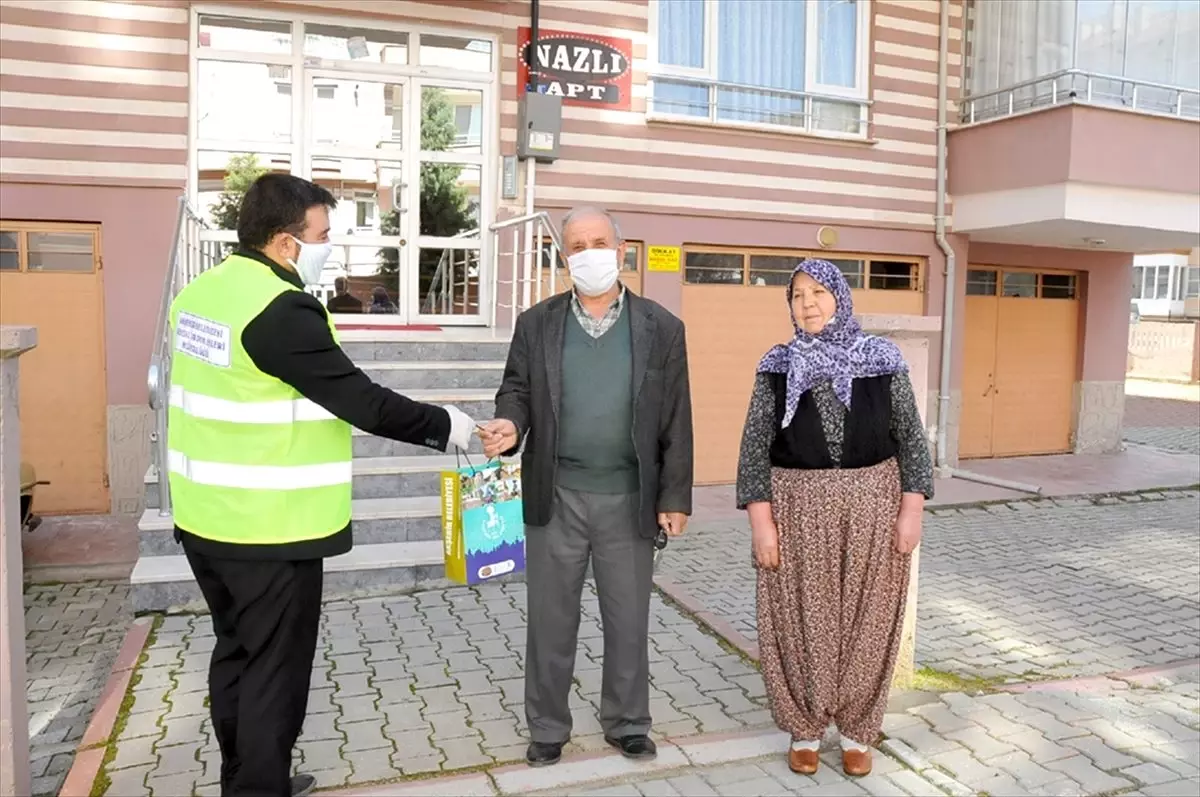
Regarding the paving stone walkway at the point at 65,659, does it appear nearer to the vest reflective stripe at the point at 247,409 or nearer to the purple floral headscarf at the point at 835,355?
the vest reflective stripe at the point at 247,409

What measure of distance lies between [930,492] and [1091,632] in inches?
102

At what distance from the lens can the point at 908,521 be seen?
10.9ft

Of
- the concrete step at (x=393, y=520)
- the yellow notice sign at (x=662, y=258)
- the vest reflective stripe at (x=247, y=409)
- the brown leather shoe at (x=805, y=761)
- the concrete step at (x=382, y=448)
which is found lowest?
the brown leather shoe at (x=805, y=761)

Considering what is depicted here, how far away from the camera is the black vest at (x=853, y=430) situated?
328 centimetres

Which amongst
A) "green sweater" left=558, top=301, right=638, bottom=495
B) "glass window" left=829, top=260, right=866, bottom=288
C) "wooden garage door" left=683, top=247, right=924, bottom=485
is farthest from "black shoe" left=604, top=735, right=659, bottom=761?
"glass window" left=829, top=260, right=866, bottom=288

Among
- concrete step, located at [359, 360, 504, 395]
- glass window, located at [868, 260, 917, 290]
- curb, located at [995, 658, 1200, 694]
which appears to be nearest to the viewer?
curb, located at [995, 658, 1200, 694]

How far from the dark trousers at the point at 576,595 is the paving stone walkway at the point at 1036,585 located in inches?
66.8

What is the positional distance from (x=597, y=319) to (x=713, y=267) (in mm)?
5968

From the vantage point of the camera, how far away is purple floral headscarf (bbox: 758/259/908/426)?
3.26 metres

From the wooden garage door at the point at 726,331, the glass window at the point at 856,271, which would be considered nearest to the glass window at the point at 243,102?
the wooden garage door at the point at 726,331

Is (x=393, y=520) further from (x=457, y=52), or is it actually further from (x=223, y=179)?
(x=457, y=52)

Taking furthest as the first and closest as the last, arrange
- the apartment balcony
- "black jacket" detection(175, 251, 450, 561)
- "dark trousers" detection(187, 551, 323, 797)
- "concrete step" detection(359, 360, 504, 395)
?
the apartment balcony → "concrete step" detection(359, 360, 504, 395) → "dark trousers" detection(187, 551, 323, 797) → "black jacket" detection(175, 251, 450, 561)

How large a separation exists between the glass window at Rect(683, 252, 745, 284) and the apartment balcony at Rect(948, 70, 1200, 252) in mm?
2534

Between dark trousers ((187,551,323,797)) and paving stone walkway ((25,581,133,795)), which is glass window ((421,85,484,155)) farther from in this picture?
dark trousers ((187,551,323,797))
